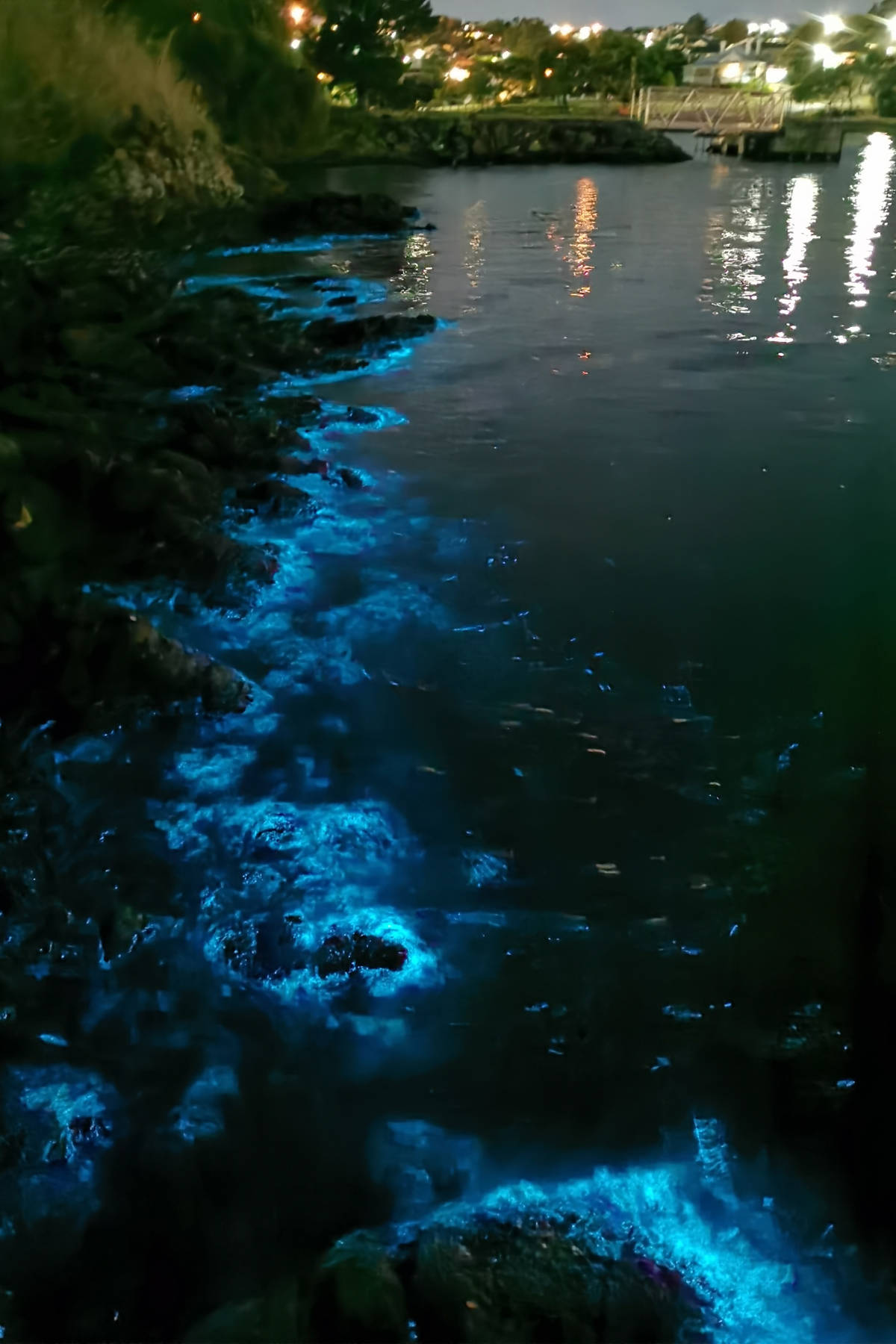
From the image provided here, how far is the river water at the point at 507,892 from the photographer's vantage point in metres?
3.09

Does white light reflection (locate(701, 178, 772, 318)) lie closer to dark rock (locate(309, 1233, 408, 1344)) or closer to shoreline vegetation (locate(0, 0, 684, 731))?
shoreline vegetation (locate(0, 0, 684, 731))

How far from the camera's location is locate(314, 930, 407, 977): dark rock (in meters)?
3.91

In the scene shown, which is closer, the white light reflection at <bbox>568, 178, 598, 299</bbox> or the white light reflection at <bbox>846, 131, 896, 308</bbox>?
the white light reflection at <bbox>846, 131, 896, 308</bbox>

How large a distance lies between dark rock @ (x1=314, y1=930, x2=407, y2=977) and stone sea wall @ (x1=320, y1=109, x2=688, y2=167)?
195 ft

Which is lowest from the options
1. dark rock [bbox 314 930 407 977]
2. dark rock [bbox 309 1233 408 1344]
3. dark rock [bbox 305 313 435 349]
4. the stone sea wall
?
dark rock [bbox 309 1233 408 1344]

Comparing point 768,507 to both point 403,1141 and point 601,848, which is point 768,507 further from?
point 403,1141

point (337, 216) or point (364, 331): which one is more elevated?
point (337, 216)

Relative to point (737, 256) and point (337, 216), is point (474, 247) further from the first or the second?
point (737, 256)

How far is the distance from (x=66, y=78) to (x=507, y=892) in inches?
983

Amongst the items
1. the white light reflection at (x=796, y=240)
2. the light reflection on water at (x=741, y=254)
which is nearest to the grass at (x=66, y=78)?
the light reflection on water at (x=741, y=254)

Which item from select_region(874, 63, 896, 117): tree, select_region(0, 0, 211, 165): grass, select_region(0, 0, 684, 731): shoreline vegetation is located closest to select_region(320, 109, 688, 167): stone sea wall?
select_region(0, 0, 684, 731): shoreline vegetation

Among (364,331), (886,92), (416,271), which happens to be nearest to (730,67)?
(886,92)

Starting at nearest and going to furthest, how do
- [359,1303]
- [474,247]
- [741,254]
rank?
[359,1303], [741,254], [474,247]

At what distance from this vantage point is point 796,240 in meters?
26.0
